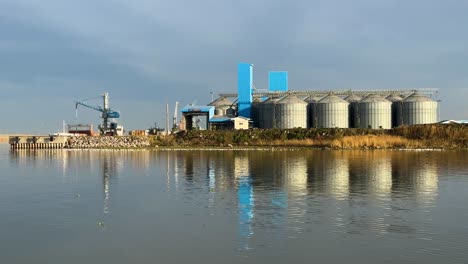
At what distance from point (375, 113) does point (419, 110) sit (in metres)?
11.7

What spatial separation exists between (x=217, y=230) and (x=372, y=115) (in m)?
121

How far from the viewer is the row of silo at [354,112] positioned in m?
137

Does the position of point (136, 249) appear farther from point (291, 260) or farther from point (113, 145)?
point (113, 145)

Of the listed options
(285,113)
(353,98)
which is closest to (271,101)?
(285,113)

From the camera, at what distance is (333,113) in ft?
452

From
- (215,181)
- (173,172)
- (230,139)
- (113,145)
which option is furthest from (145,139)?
(215,181)

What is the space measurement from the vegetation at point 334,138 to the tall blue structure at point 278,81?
3155 centimetres

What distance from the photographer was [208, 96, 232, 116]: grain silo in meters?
152

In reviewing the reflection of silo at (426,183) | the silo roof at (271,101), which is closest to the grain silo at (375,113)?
the silo roof at (271,101)

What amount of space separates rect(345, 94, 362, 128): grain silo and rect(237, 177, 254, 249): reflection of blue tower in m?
105

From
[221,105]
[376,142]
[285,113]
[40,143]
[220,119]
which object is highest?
[221,105]

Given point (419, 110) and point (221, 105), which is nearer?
point (419, 110)

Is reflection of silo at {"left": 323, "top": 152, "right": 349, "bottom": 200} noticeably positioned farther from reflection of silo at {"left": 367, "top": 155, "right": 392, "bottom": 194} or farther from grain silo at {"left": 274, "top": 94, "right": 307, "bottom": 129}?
grain silo at {"left": 274, "top": 94, "right": 307, "bottom": 129}

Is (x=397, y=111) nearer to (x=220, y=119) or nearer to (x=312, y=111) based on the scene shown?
(x=312, y=111)
